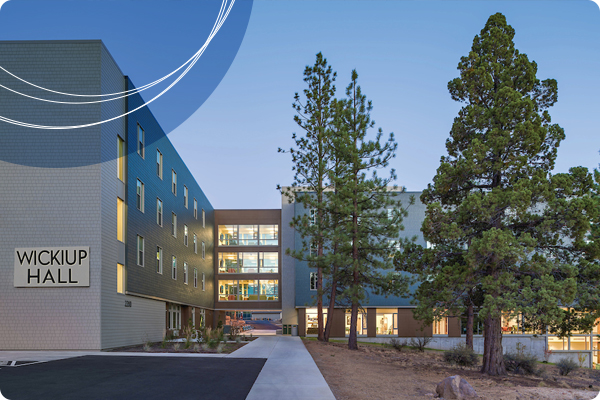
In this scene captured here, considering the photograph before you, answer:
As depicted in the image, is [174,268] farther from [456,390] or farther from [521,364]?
[456,390]

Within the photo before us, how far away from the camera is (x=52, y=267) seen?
58.3 feet

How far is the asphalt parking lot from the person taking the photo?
26.4 ft

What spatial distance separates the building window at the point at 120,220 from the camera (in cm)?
2052

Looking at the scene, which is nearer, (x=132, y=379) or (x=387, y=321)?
(x=132, y=379)

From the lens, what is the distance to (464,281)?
14.0 m

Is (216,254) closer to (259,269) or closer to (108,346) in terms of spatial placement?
(259,269)

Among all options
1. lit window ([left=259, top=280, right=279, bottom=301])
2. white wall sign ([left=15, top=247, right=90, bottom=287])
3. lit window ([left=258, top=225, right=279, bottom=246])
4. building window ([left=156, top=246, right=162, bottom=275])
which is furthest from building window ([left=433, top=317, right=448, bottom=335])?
white wall sign ([left=15, top=247, right=90, bottom=287])

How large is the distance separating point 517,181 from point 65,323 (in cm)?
1587

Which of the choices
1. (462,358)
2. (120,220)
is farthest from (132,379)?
(120,220)

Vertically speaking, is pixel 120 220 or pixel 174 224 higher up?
pixel 120 220

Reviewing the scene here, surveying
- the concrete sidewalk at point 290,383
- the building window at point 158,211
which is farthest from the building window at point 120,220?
the concrete sidewalk at point 290,383

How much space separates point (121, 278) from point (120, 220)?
2.47 m

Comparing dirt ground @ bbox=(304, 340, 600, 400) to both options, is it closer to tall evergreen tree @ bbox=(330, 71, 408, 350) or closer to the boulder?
the boulder

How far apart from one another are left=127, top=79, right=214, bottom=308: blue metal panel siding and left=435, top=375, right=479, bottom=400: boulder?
36.5 ft
